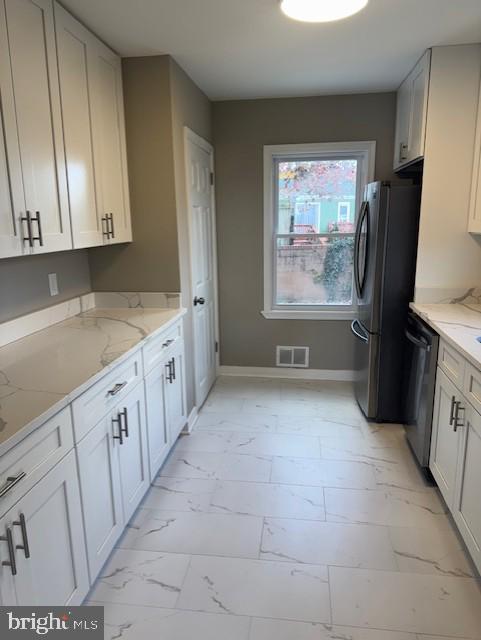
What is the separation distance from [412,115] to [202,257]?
70.2 inches

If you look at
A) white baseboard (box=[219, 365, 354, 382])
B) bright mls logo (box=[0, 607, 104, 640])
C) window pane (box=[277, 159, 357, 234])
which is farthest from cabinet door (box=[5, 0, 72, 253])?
white baseboard (box=[219, 365, 354, 382])

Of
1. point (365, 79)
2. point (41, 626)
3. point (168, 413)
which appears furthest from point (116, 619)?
point (365, 79)

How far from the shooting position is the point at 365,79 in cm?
325

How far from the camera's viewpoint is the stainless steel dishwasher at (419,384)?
247cm

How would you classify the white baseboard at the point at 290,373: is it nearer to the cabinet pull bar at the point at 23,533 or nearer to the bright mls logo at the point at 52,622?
the bright mls logo at the point at 52,622

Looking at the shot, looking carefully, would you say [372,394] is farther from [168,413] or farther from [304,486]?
[168,413]

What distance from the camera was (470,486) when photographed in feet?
6.25

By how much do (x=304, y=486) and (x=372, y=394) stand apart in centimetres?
99

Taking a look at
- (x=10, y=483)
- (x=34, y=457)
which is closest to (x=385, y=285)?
(x=34, y=457)

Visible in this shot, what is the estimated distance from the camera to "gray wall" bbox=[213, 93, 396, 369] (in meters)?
3.67

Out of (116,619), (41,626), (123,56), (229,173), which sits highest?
(123,56)

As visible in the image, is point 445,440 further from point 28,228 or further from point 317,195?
point 317,195

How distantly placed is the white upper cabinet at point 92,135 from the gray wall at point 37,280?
1.00 ft

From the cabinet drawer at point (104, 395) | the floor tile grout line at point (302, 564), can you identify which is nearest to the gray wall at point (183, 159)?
the cabinet drawer at point (104, 395)
